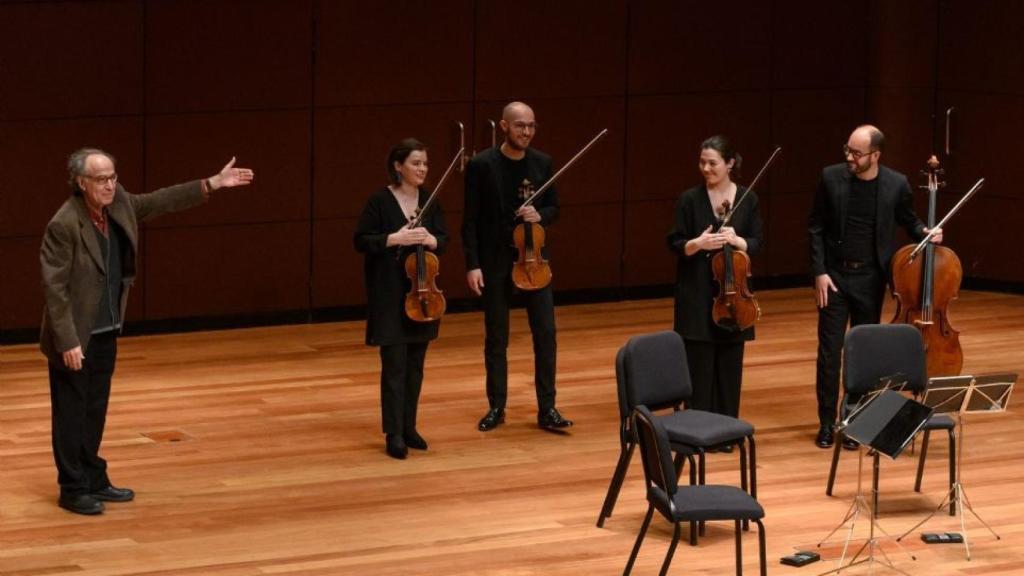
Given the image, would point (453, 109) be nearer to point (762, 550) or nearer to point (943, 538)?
point (943, 538)

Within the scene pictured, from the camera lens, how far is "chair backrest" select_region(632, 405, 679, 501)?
19.1 feet

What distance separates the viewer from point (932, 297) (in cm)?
784

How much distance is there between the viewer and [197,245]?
10.4 meters

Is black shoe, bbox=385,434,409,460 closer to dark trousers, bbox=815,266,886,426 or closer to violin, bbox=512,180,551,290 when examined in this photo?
violin, bbox=512,180,551,290

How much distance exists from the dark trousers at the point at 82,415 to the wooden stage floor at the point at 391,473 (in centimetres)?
16

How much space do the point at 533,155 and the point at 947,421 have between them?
2.20 m

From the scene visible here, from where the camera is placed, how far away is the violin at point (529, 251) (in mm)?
8141

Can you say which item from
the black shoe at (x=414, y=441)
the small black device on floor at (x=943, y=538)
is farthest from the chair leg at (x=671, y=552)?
the black shoe at (x=414, y=441)

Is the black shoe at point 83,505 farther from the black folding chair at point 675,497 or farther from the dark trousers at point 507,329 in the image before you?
the black folding chair at point 675,497

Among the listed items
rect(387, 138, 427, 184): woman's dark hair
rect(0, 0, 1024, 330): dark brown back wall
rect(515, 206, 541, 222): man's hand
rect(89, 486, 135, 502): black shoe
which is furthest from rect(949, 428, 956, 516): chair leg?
rect(0, 0, 1024, 330): dark brown back wall

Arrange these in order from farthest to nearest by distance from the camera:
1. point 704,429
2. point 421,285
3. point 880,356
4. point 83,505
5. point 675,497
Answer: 1. point 421,285
2. point 880,356
3. point 83,505
4. point 704,429
5. point 675,497

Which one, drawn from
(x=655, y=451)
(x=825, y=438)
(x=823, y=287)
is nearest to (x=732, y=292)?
(x=823, y=287)

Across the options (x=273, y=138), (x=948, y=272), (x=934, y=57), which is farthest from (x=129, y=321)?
(x=934, y=57)

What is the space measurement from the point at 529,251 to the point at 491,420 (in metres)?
0.79
